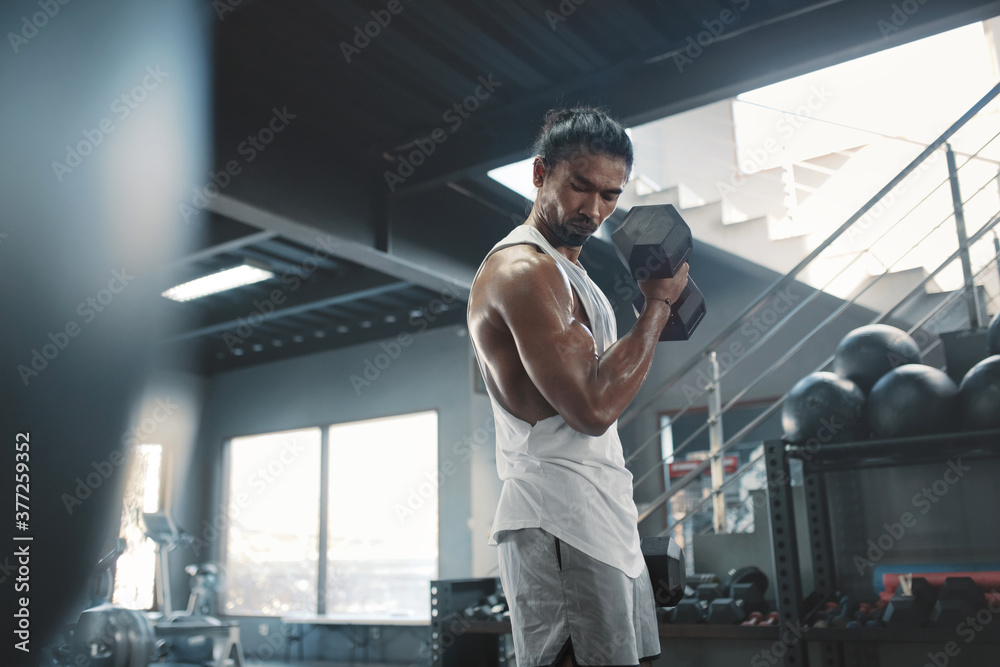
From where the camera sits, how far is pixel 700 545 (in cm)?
364

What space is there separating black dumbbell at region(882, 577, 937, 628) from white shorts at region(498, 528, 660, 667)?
5.45 feet

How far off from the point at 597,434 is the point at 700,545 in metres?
2.77

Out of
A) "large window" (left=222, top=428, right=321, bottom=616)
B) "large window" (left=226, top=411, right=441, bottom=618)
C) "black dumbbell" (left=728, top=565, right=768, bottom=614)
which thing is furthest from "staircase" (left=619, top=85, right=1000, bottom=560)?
"large window" (left=222, top=428, right=321, bottom=616)

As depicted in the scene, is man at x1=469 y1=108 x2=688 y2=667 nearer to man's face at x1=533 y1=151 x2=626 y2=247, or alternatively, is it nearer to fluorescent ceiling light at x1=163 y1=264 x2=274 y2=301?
man's face at x1=533 y1=151 x2=626 y2=247

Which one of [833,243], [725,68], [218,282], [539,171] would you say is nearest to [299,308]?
[218,282]

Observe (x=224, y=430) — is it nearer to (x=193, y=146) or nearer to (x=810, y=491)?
(x=193, y=146)

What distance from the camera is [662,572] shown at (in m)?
1.23

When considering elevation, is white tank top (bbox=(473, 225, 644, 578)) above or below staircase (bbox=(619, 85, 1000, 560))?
below

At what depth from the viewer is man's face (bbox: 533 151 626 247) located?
1.22 meters

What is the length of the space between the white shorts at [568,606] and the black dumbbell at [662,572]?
8 cm

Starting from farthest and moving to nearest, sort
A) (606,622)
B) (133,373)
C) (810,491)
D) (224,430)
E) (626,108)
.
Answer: (224,430)
(626,108)
(810,491)
(133,373)
(606,622)

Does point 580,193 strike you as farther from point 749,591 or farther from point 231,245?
point 231,245

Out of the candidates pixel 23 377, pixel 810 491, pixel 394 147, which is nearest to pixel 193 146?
pixel 394 147

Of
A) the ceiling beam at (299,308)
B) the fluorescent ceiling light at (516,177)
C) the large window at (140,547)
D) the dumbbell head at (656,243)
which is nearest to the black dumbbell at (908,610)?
the dumbbell head at (656,243)
